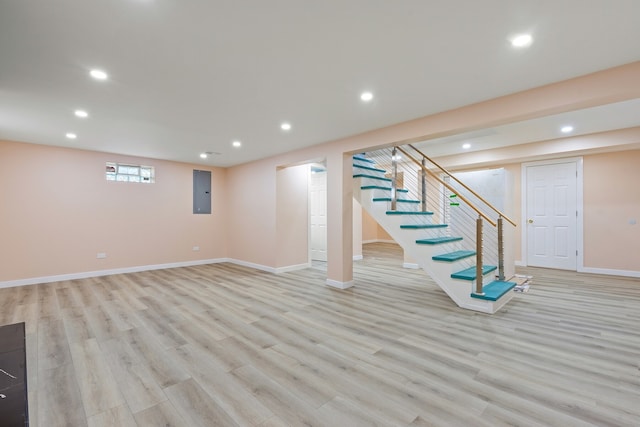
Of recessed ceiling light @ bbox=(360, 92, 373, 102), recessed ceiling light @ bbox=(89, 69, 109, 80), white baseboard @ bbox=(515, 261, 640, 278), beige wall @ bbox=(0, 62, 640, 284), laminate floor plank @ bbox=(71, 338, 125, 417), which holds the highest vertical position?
recessed ceiling light @ bbox=(360, 92, 373, 102)

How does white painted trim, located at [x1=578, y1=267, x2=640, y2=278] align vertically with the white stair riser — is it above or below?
below

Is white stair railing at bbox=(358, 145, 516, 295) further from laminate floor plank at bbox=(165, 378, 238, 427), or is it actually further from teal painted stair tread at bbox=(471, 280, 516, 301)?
laminate floor plank at bbox=(165, 378, 238, 427)

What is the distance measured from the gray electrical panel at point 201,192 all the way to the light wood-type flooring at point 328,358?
10.3 feet

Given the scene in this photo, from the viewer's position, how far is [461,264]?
420 cm

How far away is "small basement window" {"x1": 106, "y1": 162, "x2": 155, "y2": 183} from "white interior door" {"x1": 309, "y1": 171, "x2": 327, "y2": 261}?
3961 millimetres

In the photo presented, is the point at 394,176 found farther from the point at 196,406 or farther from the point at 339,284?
the point at 196,406

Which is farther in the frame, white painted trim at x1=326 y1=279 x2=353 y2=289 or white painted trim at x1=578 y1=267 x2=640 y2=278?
white painted trim at x1=578 y1=267 x2=640 y2=278

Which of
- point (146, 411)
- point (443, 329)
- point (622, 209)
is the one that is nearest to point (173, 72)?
point (146, 411)

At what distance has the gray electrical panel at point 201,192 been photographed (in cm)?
732

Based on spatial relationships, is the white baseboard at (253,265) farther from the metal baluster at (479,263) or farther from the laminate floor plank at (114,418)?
the laminate floor plank at (114,418)

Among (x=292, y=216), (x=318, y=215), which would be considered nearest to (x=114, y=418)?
(x=292, y=216)

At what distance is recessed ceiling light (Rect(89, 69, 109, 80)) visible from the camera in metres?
2.60

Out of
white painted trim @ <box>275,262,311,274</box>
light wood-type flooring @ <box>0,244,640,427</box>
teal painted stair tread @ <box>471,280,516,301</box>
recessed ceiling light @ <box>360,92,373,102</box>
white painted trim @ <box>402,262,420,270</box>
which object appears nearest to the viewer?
light wood-type flooring @ <box>0,244,640,427</box>

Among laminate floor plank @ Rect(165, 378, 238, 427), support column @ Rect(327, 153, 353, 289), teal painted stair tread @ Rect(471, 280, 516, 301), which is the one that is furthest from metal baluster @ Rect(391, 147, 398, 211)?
laminate floor plank @ Rect(165, 378, 238, 427)
